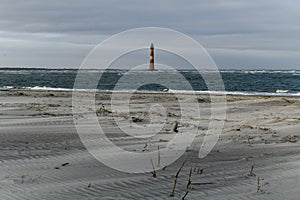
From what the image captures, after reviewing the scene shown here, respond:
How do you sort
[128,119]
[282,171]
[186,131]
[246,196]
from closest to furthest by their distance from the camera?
[246,196] < [282,171] < [186,131] < [128,119]

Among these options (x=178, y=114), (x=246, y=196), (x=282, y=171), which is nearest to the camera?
(x=246, y=196)

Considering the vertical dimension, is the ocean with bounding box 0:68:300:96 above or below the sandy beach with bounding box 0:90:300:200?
above

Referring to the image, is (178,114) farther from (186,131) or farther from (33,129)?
(33,129)

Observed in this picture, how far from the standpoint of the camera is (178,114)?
1475cm

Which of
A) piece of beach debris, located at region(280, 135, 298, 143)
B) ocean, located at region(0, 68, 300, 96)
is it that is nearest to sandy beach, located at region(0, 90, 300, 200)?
piece of beach debris, located at region(280, 135, 298, 143)

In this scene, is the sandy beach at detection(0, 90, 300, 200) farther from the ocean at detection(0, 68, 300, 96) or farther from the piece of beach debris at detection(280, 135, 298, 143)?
the ocean at detection(0, 68, 300, 96)

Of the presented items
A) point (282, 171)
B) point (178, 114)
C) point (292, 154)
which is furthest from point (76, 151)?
point (178, 114)

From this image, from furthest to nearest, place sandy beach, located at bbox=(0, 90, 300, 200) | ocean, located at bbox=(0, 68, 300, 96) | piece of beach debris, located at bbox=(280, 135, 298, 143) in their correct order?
ocean, located at bbox=(0, 68, 300, 96), piece of beach debris, located at bbox=(280, 135, 298, 143), sandy beach, located at bbox=(0, 90, 300, 200)

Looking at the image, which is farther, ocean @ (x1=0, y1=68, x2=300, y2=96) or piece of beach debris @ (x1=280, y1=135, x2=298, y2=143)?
ocean @ (x1=0, y1=68, x2=300, y2=96)

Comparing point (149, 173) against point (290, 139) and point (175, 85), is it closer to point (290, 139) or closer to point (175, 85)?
point (290, 139)

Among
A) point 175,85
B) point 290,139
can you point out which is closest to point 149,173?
point 290,139

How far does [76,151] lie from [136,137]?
2095 mm

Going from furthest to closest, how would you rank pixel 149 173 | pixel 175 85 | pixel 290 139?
pixel 175 85 < pixel 290 139 < pixel 149 173

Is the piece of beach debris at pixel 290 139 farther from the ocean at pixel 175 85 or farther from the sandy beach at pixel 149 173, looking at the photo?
the ocean at pixel 175 85
